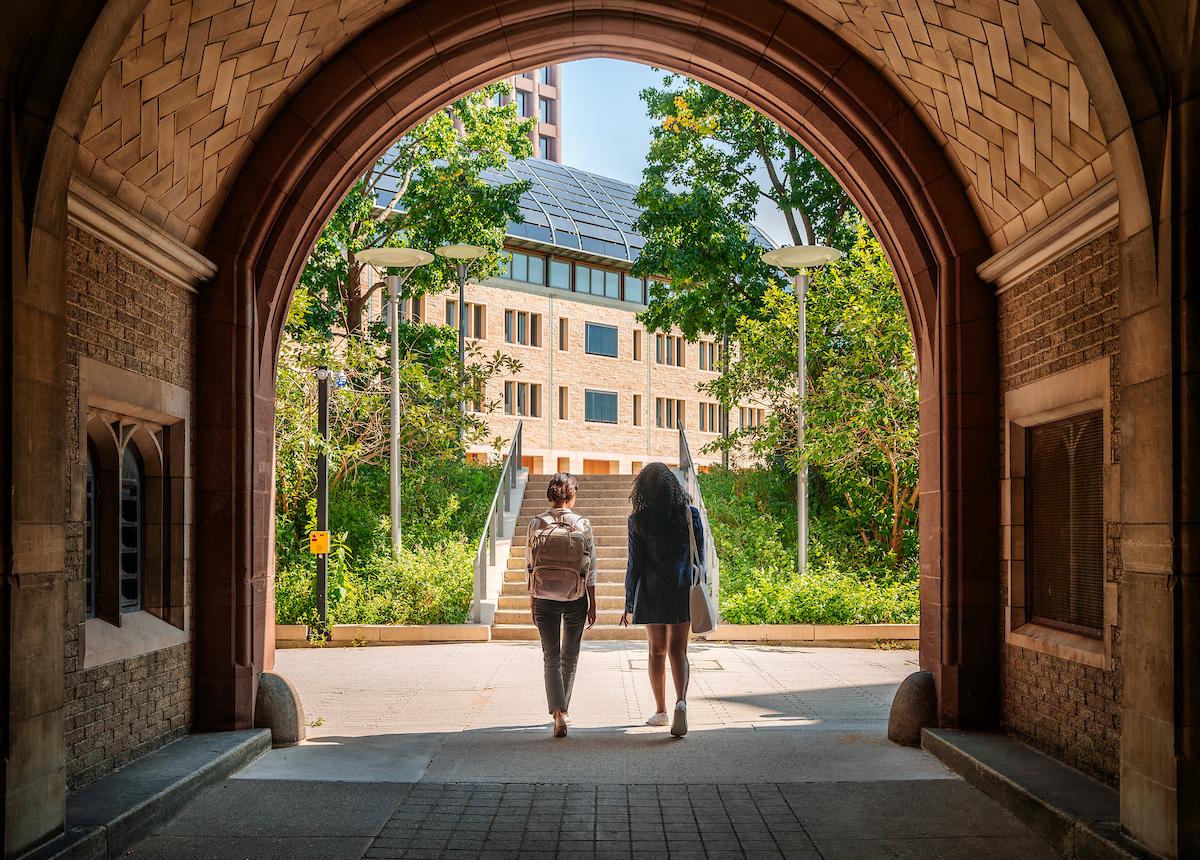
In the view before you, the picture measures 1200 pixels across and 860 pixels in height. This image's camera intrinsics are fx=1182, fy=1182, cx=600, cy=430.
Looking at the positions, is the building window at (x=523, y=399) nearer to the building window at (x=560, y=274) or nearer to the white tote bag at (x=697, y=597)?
the building window at (x=560, y=274)

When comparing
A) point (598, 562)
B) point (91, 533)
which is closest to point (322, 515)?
point (598, 562)

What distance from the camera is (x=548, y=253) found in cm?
4309

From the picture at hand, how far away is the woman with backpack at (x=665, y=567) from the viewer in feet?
24.2

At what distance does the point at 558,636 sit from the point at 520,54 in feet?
12.4

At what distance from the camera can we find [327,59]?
23.6 ft

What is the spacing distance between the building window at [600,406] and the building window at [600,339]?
5.03 feet

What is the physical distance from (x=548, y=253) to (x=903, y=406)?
27.7 m

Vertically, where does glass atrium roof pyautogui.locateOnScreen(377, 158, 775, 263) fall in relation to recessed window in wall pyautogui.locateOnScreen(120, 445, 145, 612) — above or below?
above

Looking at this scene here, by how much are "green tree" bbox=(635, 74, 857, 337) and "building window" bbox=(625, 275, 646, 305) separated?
74.7ft

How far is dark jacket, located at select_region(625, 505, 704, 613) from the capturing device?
7391mm

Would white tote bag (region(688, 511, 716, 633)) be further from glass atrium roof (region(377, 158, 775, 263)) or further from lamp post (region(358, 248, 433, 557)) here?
glass atrium roof (region(377, 158, 775, 263))

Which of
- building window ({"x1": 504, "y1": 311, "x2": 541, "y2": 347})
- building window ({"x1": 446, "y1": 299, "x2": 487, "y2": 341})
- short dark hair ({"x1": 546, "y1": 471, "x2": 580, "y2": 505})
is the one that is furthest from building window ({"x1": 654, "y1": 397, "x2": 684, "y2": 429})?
short dark hair ({"x1": 546, "y1": 471, "x2": 580, "y2": 505})

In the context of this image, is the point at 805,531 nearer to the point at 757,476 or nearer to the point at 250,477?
the point at 757,476

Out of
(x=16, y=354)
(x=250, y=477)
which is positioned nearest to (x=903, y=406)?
(x=250, y=477)
